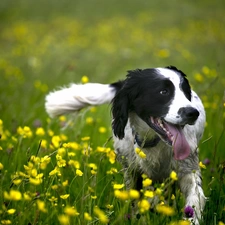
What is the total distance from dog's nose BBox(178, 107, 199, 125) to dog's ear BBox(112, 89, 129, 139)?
639 mm

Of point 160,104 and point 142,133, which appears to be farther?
point 142,133

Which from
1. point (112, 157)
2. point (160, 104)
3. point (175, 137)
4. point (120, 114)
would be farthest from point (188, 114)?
point (120, 114)

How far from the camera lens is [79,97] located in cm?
481

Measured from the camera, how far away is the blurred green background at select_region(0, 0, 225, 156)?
6.93 meters

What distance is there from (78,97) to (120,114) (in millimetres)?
993

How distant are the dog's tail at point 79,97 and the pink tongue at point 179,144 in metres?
1.12

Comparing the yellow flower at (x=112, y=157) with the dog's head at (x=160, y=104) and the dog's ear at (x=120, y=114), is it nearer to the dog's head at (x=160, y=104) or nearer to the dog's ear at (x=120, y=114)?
the dog's head at (x=160, y=104)

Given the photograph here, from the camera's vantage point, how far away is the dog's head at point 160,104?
3430 mm

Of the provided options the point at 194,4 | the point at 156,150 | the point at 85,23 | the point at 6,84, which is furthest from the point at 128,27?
the point at 156,150

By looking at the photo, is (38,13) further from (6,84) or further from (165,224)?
(165,224)

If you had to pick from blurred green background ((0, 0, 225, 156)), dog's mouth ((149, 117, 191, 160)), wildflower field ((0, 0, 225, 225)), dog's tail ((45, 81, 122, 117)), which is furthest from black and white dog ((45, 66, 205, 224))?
blurred green background ((0, 0, 225, 156))

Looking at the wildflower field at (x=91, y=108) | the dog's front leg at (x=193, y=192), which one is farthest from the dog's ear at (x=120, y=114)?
the dog's front leg at (x=193, y=192)

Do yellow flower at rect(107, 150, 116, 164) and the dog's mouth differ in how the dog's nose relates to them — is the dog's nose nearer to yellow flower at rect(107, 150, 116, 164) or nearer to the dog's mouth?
the dog's mouth

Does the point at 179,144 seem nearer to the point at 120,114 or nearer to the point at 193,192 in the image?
the point at 193,192
